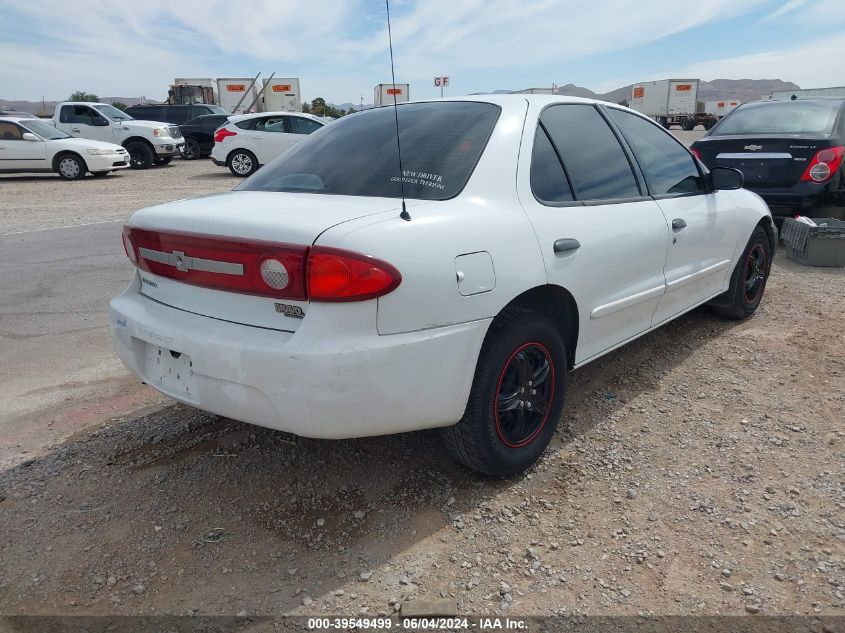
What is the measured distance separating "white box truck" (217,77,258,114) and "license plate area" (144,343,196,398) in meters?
32.7

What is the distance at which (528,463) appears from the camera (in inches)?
110

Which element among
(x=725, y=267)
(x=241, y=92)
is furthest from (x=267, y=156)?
(x=241, y=92)

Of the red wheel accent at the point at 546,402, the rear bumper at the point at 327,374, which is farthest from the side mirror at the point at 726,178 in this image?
the rear bumper at the point at 327,374

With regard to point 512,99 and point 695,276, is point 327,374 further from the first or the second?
point 695,276

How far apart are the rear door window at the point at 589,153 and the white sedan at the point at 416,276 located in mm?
10

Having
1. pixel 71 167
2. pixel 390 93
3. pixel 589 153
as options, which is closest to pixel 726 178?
pixel 589 153

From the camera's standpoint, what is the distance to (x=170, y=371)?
2.49 metres

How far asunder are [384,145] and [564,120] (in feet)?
3.04

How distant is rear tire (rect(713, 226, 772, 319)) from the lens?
15.2ft

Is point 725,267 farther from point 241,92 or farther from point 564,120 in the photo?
point 241,92

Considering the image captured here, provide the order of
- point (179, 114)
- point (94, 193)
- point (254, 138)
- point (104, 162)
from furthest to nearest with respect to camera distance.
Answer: point (179, 114)
point (254, 138)
point (104, 162)
point (94, 193)

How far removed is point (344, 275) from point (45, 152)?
1627 centimetres

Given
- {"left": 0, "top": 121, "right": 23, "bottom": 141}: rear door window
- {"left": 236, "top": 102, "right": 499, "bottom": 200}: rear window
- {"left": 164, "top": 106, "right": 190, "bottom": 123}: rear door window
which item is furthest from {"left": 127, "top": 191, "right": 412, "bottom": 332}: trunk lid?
{"left": 164, "top": 106, "right": 190, "bottom": 123}: rear door window

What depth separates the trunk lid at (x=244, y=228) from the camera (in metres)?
2.19
